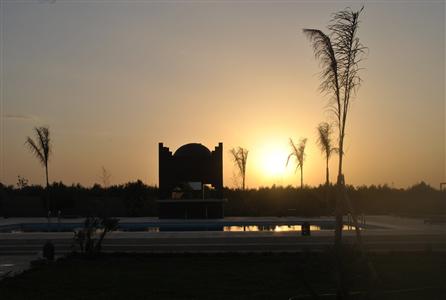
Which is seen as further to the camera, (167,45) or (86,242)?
(167,45)

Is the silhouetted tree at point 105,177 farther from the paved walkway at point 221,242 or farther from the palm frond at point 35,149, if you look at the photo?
the paved walkway at point 221,242

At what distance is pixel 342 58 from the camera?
9.66m

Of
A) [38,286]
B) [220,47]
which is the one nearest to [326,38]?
[38,286]

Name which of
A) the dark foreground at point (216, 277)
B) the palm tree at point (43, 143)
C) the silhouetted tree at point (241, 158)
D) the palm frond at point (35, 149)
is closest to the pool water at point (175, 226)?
the palm tree at point (43, 143)

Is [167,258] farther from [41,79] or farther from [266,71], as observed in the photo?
[41,79]

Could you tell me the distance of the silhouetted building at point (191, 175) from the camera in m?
25.5

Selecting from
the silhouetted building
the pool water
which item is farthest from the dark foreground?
the silhouetted building

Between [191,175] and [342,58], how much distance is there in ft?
55.0

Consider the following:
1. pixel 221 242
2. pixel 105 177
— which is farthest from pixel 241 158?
pixel 221 242

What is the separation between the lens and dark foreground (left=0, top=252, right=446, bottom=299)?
7797 millimetres

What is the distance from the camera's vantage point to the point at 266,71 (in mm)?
17828

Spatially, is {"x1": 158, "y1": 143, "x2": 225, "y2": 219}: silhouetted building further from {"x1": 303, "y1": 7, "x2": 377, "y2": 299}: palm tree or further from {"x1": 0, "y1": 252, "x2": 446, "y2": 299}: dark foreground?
{"x1": 303, "y1": 7, "x2": 377, "y2": 299}: palm tree

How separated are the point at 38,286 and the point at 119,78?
37.0 ft

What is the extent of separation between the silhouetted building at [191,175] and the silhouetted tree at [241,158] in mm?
7779
